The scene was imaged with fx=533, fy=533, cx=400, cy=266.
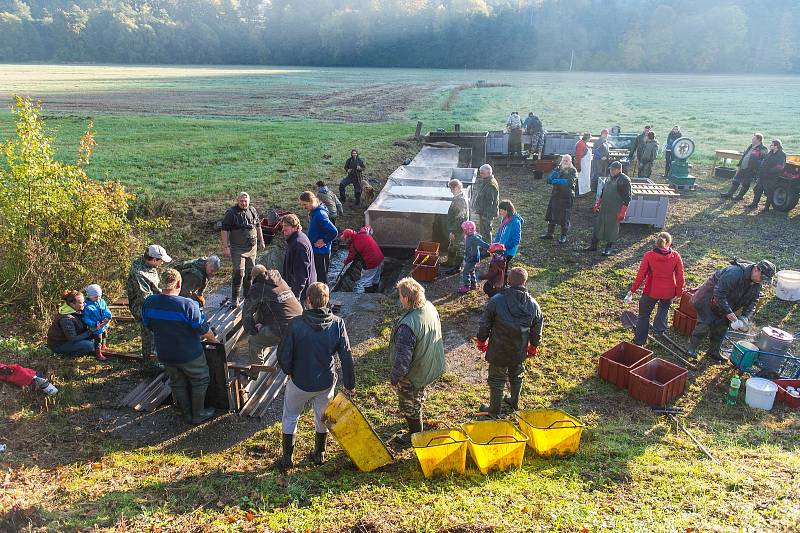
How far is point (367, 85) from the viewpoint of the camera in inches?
2338

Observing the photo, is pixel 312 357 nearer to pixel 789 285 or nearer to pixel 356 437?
pixel 356 437

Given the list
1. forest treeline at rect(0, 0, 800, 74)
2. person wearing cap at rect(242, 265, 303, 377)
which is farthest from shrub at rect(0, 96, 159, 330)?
forest treeline at rect(0, 0, 800, 74)

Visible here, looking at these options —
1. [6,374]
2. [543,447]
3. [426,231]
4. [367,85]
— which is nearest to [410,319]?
[543,447]

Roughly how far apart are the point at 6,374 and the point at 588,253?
35.2 feet

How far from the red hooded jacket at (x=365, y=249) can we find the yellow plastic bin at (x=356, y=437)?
4.51 m

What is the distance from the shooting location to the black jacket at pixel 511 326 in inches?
232

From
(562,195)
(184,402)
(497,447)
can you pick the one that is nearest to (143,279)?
(184,402)

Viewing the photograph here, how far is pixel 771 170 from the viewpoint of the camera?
1440 centimetres

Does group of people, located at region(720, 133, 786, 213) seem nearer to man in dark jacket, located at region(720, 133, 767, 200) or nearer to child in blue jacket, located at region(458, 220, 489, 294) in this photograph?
man in dark jacket, located at region(720, 133, 767, 200)

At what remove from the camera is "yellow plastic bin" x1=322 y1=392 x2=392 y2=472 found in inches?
214

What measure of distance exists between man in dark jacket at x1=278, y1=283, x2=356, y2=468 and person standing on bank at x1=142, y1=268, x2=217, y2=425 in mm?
1242

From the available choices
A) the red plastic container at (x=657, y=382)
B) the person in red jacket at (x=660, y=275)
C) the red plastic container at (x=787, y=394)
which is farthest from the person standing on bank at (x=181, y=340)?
the red plastic container at (x=787, y=394)

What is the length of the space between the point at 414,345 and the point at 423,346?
4.1 inches

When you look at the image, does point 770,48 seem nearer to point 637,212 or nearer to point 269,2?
point 637,212
